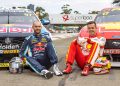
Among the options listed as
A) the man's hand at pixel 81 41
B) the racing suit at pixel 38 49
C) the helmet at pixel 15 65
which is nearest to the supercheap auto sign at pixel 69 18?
the man's hand at pixel 81 41

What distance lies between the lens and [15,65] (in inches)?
341

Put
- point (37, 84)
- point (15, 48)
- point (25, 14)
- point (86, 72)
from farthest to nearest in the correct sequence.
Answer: point (25, 14)
point (15, 48)
point (86, 72)
point (37, 84)

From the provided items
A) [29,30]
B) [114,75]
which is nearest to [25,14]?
[29,30]

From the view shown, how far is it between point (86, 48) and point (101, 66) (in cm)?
55

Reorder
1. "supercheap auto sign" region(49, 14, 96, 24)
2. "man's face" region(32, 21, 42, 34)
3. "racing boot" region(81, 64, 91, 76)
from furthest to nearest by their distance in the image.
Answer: "supercheap auto sign" region(49, 14, 96, 24) → "man's face" region(32, 21, 42, 34) → "racing boot" region(81, 64, 91, 76)

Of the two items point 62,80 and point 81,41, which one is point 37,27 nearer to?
point 81,41

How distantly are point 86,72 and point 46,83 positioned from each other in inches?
46.2

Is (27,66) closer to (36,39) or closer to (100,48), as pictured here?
(36,39)

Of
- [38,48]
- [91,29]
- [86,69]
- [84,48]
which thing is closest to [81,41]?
[84,48]

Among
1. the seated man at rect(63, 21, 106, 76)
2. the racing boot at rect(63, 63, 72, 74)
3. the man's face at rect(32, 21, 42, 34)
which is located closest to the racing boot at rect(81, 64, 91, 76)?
the seated man at rect(63, 21, 106, 76)

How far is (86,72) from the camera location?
8.55 meters

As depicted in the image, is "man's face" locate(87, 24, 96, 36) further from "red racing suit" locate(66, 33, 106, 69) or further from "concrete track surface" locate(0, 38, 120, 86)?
"concrete track surface" locate(0, 38, 120, 86)

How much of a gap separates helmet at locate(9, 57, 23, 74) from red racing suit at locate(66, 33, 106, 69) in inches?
42.2

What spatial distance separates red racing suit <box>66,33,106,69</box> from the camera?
8.76 meters
